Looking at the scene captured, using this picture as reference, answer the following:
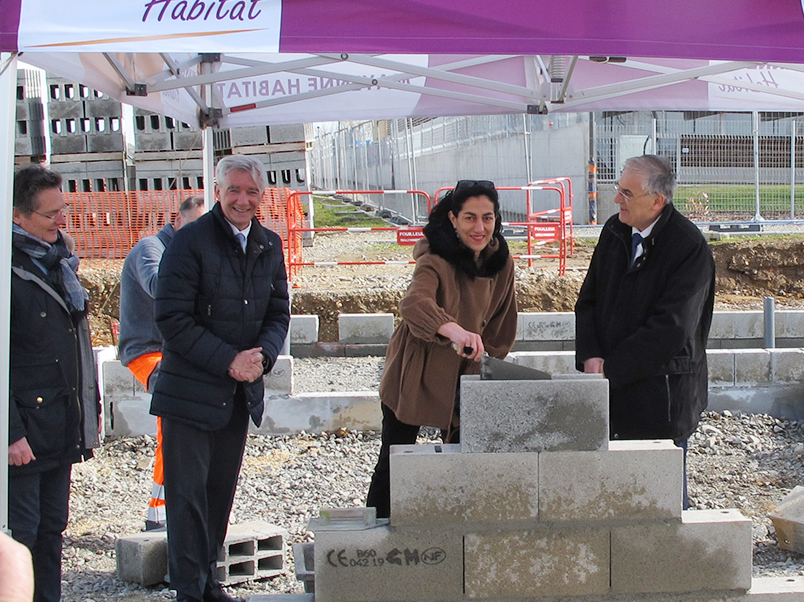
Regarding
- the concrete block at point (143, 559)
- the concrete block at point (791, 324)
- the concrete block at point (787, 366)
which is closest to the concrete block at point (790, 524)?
the concrete block at point (787, 366)

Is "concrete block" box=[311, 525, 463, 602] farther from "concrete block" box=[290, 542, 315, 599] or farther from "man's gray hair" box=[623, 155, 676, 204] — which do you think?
"man's gray hair" box=[623, 155, 676, 204]

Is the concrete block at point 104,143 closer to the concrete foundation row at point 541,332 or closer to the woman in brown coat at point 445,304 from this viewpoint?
the concrete foundation row at point 541,332

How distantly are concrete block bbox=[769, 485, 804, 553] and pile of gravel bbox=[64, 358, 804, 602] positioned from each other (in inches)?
2.4

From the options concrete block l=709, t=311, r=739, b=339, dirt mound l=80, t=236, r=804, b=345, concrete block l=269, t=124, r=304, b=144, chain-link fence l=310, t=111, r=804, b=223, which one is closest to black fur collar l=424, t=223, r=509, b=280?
concrete block l=709, t=311, r=739, b=339

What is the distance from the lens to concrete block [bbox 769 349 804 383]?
7652mm

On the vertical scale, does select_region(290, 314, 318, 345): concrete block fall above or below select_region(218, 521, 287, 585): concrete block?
above

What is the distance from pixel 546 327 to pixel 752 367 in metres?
2.58

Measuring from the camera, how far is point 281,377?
7094 millimetres

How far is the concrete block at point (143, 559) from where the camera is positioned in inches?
169

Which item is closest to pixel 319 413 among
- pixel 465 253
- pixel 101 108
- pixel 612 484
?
pixel 465 253

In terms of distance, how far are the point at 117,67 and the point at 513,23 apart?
268 centimetres

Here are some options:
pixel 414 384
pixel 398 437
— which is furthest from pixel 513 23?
pixel 398 437

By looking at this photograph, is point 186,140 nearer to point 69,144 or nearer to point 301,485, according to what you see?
point 69,144

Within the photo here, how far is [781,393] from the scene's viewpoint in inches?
303
